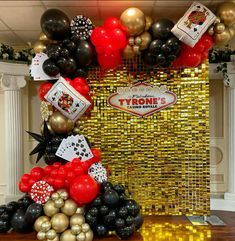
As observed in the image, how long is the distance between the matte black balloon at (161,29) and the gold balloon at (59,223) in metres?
2.29

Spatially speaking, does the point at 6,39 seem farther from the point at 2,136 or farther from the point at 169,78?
the point at 169,78

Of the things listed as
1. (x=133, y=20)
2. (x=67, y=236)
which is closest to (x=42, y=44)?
(x=133, y=20)

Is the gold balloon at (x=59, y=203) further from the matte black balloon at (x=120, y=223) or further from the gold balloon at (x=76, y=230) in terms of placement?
the matte black balloon at (x=120, y=223)

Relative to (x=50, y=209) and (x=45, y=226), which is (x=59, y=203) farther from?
(x=45, y=226)

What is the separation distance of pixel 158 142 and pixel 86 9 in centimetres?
208

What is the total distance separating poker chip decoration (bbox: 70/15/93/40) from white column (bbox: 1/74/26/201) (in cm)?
221

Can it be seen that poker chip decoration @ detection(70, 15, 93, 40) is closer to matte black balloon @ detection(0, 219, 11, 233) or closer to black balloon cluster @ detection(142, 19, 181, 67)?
black balloon cluster @ detection(142, 19, 181, 67)

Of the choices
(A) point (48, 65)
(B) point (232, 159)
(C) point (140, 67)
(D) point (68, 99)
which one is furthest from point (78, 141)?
(B) point (232, 159)

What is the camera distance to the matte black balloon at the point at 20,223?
3621mm

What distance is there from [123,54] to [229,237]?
2681 millimetres

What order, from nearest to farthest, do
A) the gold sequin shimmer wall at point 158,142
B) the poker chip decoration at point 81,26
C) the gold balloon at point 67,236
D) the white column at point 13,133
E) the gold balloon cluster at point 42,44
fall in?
1. the gold balloon at point 67,236
2. the poker chip decoration at point 81,26
3. the gold balloon cluster at point 42,44
4. the gold sequin shimmer wall at point 158,142
5. the white column at point 13,133

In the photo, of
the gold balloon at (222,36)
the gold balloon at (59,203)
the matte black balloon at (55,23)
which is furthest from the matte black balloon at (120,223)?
the gold balloon at (222,36)

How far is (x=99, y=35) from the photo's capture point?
3.82 metres

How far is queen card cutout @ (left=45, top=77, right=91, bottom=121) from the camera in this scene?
12.8ft
